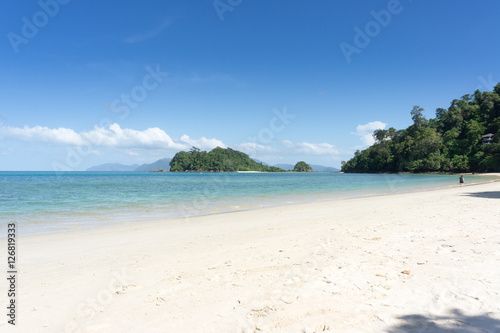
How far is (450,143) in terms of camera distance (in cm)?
9538

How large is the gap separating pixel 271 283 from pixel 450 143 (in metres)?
116

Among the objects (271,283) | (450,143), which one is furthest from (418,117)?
(271,283)

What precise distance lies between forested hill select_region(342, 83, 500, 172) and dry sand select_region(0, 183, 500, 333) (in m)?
93.0

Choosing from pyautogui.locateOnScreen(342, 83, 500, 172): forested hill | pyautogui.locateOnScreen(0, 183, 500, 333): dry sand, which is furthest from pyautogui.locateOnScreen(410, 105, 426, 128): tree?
pyautogui.locateOnScreen(0, 183, 500, 333): dry sand

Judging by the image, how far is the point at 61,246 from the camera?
830 cm

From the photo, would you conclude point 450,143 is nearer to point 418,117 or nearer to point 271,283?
point 418,117

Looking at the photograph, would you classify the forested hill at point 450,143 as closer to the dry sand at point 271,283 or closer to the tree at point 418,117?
the tree at point 418,117

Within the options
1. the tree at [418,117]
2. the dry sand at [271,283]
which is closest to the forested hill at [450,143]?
the tree at [418,117]

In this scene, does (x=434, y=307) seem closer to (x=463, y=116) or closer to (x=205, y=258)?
(x=205, y=258)

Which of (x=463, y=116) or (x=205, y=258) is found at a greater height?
(x=463, y=116)

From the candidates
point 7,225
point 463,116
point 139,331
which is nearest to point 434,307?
point 139,331

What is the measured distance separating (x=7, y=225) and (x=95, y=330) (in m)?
12.4

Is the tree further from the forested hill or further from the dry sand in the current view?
the dry sand

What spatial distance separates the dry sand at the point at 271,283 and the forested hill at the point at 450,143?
305 feet
